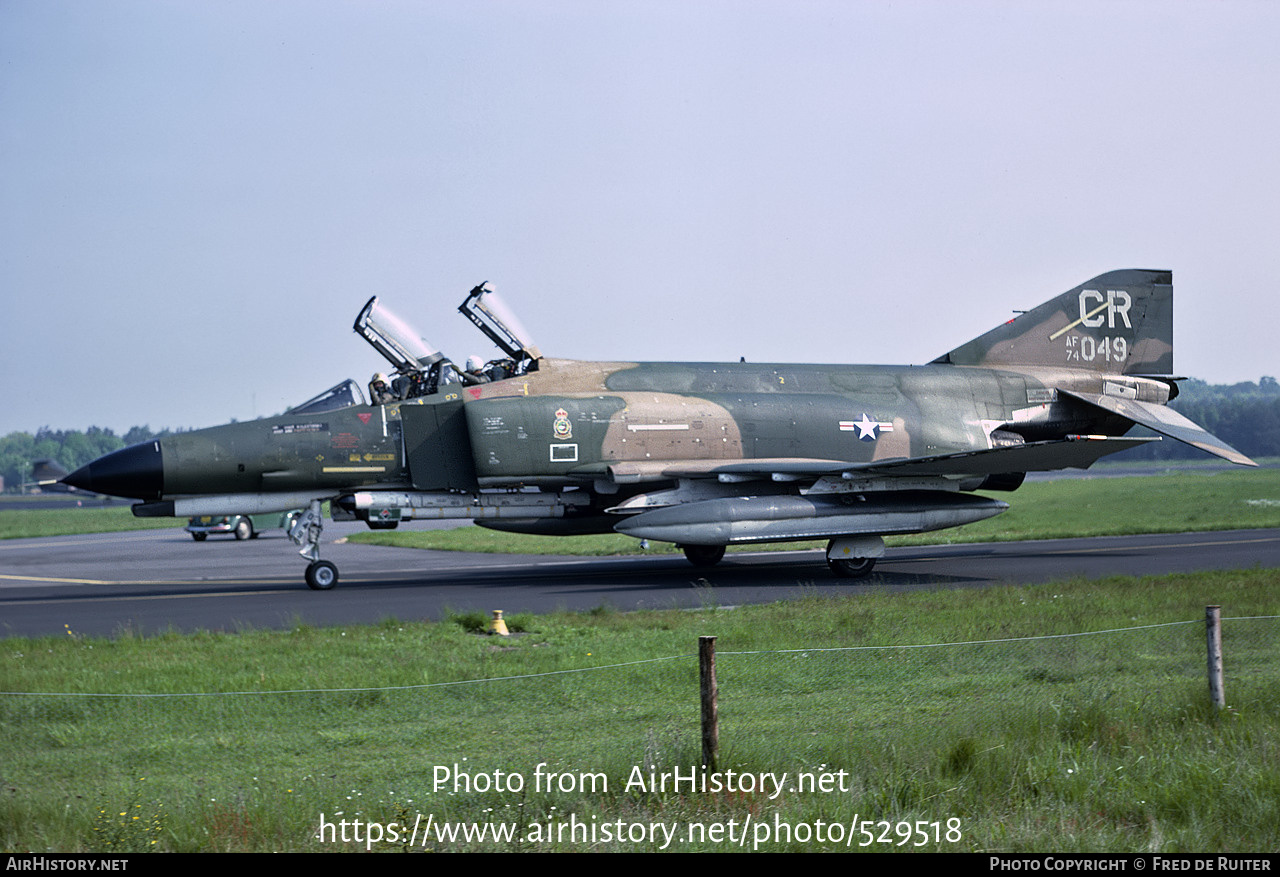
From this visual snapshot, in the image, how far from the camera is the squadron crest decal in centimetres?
1869

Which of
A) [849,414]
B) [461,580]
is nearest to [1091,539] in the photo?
[849,414]

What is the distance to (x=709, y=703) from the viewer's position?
6.56 meters

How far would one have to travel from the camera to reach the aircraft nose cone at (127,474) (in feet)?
54.6

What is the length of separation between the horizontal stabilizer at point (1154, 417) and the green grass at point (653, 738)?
1112cm

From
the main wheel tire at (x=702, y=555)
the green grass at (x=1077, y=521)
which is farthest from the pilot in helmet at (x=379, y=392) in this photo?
the green grass at (x=1077, y=521)

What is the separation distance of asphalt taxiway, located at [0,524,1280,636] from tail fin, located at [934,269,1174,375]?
402 cm

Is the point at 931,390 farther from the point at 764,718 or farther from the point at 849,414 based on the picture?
the point at 764,718

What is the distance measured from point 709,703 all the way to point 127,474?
13.2m

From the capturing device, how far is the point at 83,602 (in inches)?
691

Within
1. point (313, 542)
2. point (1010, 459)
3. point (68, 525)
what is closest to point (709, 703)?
point (313, 542)

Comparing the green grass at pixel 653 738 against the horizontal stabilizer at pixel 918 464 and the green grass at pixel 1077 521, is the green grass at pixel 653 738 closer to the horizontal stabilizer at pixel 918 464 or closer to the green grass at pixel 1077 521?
the horizontal stabilizer at pixel 918 464

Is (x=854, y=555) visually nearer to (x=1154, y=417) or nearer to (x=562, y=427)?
(x=562, y=427)

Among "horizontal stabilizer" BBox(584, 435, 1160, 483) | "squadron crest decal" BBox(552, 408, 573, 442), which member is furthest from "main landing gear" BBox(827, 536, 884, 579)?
"squadron crest decal" BBox(552, 408, 573, 442)
